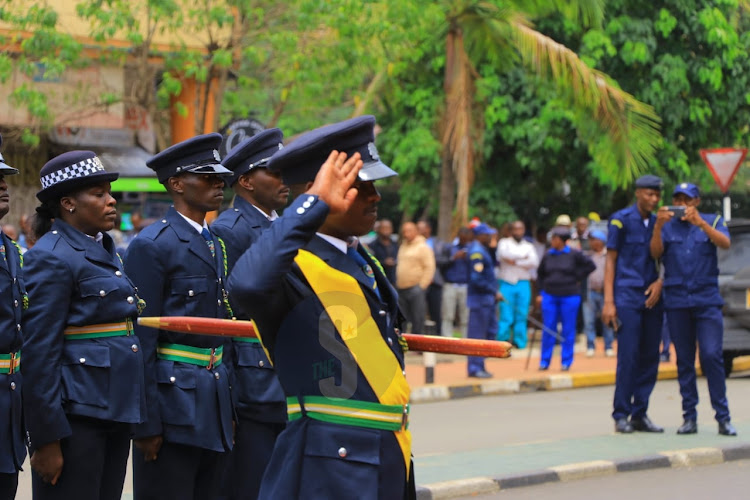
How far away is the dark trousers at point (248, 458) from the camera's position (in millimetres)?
6082

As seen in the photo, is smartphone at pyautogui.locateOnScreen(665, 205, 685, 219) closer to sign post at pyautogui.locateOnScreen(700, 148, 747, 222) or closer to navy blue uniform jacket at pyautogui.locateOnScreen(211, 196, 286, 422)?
navy blue uniform jacket at pyautogui.locateOnScreen(211, 196, 286, 422)

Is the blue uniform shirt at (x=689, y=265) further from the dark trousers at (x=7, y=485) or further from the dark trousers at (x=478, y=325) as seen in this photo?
the dark trousers at (x=7, y=485)

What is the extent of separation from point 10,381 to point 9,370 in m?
0.04

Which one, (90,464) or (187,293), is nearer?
(90,464)

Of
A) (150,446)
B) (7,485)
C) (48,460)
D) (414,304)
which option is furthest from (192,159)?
(414,304)

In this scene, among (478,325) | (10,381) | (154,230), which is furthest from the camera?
(478,325)

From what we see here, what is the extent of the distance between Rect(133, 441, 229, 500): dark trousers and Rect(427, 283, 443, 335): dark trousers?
12382 mm

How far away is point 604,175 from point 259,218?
1553cm

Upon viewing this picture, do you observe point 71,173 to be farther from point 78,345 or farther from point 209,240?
point 209,240

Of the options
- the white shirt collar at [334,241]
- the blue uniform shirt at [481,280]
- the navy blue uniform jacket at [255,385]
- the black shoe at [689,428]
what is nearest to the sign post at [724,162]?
the blue uniform shirt at [481,280]

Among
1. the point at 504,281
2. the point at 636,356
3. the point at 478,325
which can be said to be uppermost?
the point at 636,356

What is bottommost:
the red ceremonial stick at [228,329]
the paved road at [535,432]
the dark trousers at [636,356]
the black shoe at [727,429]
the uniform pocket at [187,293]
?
the paved road at [535,432]

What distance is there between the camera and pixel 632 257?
33.5 feet

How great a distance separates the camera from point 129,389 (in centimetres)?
538
